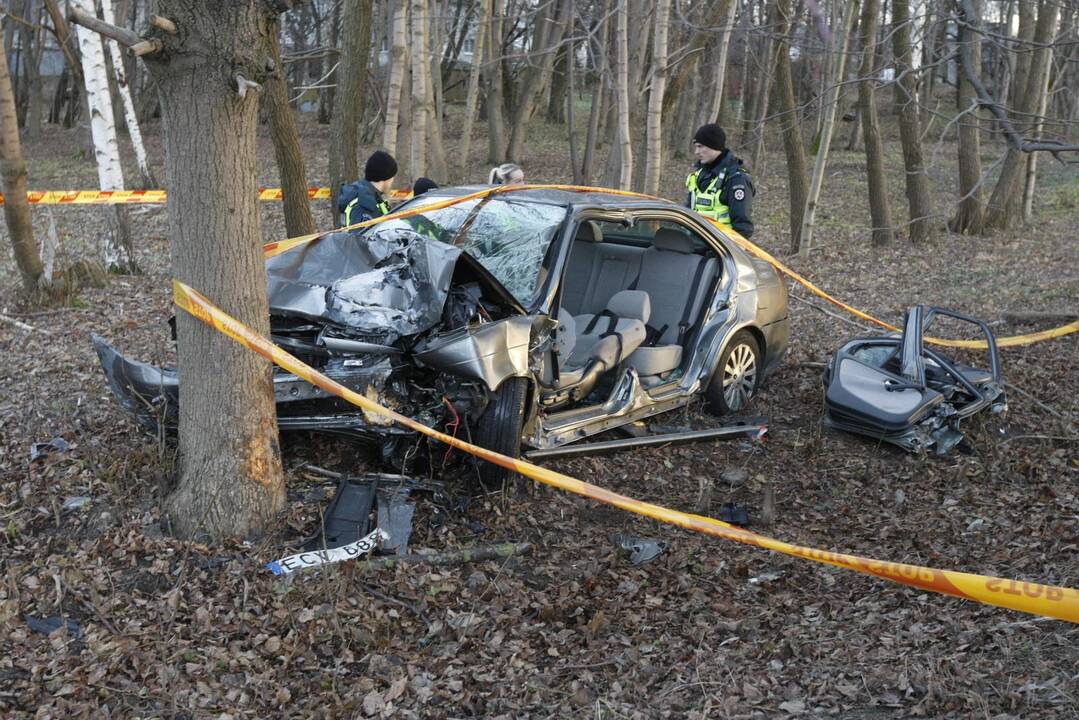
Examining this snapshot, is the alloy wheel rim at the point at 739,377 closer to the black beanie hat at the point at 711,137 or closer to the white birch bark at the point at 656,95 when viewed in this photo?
the black beanie hat at the point at 711,137

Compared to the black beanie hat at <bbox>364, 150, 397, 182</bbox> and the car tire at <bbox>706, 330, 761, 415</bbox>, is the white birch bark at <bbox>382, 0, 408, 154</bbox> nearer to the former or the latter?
the black beanie hat at <bbox>364, 150, 397, 182</bbox>

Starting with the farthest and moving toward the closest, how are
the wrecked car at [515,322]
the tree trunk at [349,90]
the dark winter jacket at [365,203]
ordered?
1. the tree trunk at [349,90]
2. the dark winter jacket at [365,203]
3. the wrecked car at [515,322]

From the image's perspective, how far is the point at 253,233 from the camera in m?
4.50

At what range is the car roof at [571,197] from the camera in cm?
612

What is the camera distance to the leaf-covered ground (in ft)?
11.7

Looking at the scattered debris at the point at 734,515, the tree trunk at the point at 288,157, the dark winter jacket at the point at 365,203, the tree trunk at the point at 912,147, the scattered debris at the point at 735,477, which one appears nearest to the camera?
the scattered debris at the point at 734,515

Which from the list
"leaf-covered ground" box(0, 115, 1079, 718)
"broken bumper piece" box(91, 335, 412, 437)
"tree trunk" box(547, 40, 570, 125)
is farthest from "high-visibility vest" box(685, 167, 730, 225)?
"tree trunk" box(547, 40, 570, 125)

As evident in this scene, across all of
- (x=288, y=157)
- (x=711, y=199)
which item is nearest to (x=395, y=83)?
(x=288, y=157)

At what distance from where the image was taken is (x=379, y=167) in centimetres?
801

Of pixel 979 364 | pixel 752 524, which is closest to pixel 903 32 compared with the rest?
pixel 979 364

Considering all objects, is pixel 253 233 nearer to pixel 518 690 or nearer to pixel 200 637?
pixel 200 637

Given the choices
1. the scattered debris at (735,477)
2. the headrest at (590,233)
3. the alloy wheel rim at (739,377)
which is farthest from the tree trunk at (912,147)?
the scattered debris at (735,477)

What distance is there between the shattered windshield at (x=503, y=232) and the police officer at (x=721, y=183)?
9.26 ft

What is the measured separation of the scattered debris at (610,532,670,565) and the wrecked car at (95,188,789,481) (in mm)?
698
